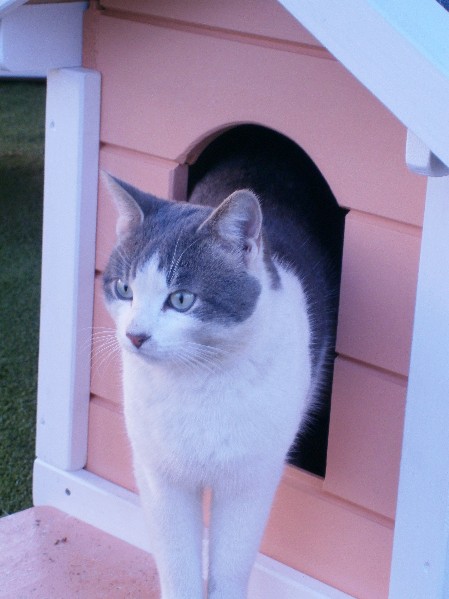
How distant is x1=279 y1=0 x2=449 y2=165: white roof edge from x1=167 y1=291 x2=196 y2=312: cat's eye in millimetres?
369

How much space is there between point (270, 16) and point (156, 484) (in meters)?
0.75

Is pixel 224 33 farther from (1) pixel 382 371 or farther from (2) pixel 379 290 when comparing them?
(1) pixel 382 371

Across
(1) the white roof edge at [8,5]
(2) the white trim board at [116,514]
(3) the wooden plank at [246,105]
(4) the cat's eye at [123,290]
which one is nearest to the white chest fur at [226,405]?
(4) the cat's eye at [123,290]

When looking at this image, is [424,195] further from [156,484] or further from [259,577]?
[259,577]

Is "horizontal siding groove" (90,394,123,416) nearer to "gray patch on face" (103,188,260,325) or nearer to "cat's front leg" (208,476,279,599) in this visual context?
"cat's front leg" (208,476,279,599)

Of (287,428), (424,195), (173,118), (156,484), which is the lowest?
(156,484)

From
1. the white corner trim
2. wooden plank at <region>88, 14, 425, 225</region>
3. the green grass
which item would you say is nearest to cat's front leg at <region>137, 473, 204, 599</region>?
wooden plank at <region>88, 14, 425, 225</region>

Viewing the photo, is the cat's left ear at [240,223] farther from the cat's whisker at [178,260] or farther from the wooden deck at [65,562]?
the wooden deck at [65,562]

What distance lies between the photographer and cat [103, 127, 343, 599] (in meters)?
1.34

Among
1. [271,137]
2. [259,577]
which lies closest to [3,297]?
[271,137]

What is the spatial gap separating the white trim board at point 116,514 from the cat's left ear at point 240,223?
2.12ft

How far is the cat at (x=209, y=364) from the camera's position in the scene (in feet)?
4.41

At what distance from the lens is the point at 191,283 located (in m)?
1.35

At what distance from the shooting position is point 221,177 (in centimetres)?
183
